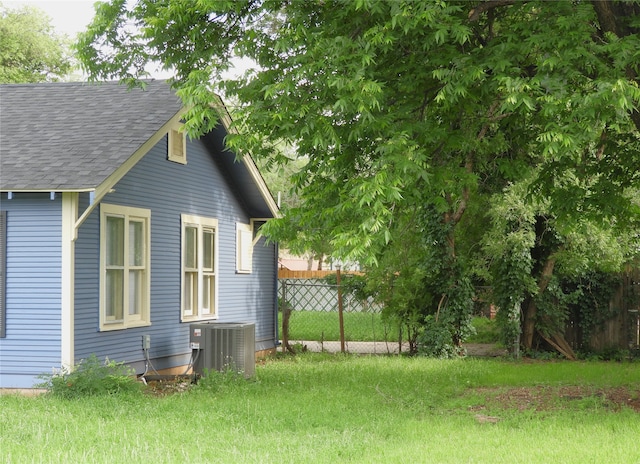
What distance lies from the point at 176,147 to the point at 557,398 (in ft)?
26.4

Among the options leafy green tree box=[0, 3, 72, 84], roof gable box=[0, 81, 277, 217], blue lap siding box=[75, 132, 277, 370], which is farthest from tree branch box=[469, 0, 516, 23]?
leafy green tree box=[0, 3, 72, 84]

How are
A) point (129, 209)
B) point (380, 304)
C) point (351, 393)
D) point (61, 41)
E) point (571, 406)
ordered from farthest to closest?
point (61, 41), point (380, 304), point (129, 209), point (351, 393), point (571, 406)

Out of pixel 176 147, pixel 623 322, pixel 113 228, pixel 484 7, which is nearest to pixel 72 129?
pixel 113 228

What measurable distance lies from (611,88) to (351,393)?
607cm

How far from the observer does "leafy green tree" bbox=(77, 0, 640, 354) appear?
10.1 metres

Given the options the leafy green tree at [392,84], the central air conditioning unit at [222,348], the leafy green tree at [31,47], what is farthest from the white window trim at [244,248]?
the leafy green tree at [31,47]

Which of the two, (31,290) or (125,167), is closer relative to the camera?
(31,290)

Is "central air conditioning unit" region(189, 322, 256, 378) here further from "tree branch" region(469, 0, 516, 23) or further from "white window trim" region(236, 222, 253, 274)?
"tree branch" region(469, 0, 516, 23)

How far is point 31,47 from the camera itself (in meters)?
40.7

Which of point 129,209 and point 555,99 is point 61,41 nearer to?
point 129,209

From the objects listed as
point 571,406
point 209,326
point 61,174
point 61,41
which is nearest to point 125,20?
point 61,174

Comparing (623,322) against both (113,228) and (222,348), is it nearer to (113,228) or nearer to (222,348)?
(222,348)

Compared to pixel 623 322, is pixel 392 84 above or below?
above

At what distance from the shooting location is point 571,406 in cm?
1235
